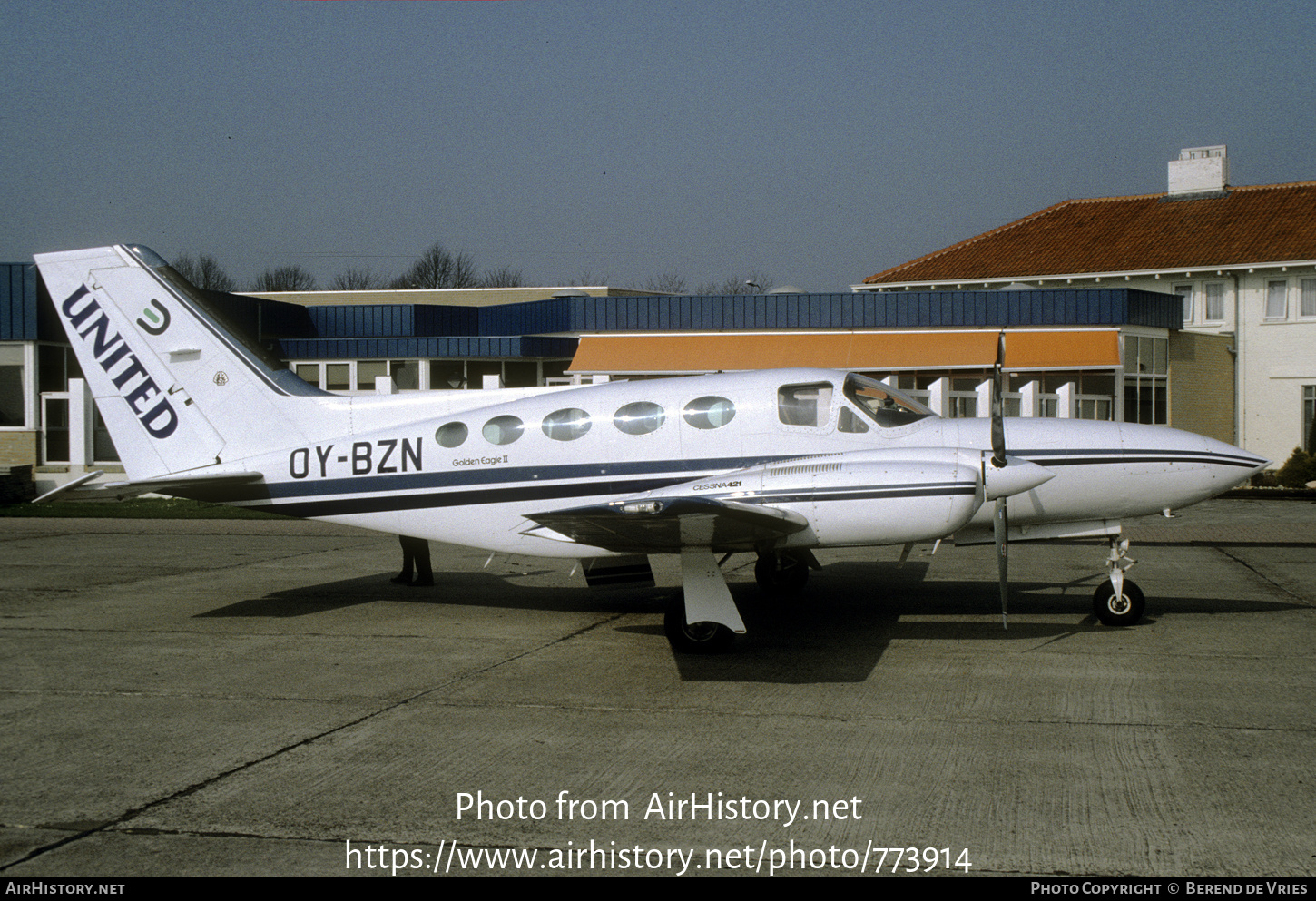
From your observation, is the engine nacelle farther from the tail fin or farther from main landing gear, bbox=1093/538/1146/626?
the tail fin

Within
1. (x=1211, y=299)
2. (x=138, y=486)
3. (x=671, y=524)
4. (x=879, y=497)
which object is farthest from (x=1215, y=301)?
(x=138, y=486)

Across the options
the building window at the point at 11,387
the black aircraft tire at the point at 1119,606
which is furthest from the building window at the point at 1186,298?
the building window at the point at 11,387

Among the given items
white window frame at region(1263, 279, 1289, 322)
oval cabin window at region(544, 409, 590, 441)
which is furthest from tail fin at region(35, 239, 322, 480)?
white window frame at region(1263, 279, 1289, 322)

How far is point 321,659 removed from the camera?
964 centimetres

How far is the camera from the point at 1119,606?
10.6 metres

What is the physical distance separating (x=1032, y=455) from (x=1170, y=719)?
3429 millimetres

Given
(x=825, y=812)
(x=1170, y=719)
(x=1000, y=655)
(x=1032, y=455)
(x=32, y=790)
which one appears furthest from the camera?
(x=1032, y=455)

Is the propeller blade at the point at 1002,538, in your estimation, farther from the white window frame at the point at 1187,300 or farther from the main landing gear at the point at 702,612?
the white window frame at the point at 1187,300

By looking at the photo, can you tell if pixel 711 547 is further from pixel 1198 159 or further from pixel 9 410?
pixel 1198 159

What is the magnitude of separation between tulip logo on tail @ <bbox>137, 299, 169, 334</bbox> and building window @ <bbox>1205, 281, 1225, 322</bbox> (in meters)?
32.5

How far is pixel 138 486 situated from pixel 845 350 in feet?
64.5

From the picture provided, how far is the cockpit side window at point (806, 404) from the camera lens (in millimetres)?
10594

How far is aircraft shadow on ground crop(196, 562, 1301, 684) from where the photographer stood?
9.53 meters

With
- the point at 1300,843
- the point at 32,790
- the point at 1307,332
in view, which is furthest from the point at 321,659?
the point at 1307,332
